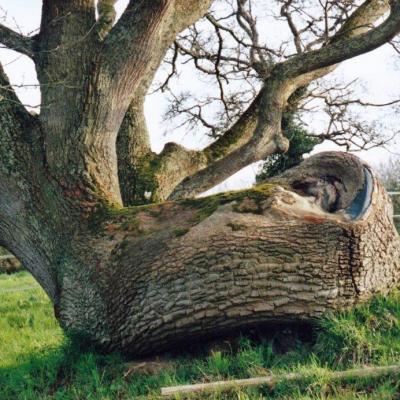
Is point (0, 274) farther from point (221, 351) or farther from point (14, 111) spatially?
point (221, 351)

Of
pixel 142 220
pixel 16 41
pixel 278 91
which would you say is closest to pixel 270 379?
pixel 142 220

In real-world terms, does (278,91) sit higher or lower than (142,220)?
higher

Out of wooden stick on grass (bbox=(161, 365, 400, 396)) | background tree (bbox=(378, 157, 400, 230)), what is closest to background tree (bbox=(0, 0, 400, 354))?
wooden stick on grass (bbox=(161, 365, 400, 396))

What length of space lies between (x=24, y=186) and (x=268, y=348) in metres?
2.58

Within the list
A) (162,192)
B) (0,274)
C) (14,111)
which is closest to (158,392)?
(14,111)

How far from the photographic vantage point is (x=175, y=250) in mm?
4605

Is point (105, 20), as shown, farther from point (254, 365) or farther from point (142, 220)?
point (254, 365)

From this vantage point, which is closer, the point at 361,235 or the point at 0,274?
the point at 361,235

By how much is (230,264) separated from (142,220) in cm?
106

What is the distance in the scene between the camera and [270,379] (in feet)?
12.7

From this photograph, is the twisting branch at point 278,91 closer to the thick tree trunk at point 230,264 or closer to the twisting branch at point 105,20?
the twisting branch at point 105,20

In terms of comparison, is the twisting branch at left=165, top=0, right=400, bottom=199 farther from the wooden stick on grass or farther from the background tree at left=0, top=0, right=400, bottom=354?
the wooden stick on grass

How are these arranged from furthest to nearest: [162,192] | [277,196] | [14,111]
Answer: [162,192] → [14,111] → [277,196]

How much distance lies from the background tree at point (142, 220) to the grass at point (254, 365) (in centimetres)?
18
